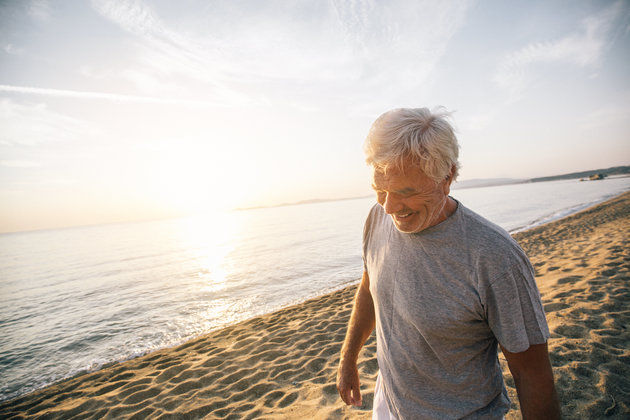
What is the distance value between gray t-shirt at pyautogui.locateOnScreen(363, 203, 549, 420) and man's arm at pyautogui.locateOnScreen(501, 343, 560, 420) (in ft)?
0.22

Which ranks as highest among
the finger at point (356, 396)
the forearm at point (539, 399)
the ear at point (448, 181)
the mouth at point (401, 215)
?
the ear at point (448, 181)

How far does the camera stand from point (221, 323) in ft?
26.1

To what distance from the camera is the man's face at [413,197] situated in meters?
1.37

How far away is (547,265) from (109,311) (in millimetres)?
13708

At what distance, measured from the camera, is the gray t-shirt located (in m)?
1.16

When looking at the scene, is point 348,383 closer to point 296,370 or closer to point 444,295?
point 444,295

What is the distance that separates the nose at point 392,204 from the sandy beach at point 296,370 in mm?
2878

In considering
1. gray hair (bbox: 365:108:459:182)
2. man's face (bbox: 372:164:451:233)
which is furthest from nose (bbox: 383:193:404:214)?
gray hair (bbox: 365:108:459:182)

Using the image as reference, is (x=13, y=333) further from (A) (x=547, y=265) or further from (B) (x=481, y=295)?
(A) (x=547, y=265)

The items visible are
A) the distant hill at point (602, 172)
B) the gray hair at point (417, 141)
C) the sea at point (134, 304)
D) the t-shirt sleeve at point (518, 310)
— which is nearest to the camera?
the t-shirt sleeve at point (518, 310)

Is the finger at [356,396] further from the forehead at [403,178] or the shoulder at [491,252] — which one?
the forehead at [403,178]

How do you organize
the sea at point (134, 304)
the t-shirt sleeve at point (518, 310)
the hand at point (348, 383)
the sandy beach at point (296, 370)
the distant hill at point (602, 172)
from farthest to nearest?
1. the distant hill at point (602, 172)
2. the sea at point (134, 304)
3. the sandy beach at point (296, 370)
4. the hand at point (348, 383)
5. the t-shirt sleeve at point (518, 310)

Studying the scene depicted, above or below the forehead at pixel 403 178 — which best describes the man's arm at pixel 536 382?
below

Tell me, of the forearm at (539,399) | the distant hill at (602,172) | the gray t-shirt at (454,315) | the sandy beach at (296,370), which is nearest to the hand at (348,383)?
the gray t-shirt at (454,315)
